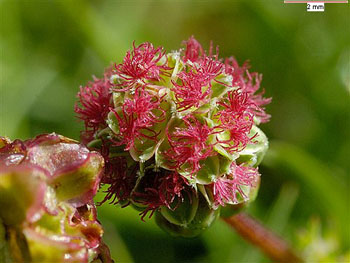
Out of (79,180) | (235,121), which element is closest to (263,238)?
(235,121)

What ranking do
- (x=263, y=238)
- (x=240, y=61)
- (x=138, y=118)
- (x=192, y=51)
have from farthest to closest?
(x=240, y=61), (x=263, y=238), (x=192, y=51), (x=138, y=118)

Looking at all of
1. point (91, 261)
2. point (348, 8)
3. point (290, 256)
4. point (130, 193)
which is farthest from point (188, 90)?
point (348, 8)

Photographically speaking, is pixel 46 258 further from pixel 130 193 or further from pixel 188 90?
pixel 188 90

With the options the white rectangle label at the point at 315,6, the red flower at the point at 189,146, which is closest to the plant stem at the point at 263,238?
the red flower at the point at 189,146

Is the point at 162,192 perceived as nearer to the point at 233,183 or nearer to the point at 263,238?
the point at 233,183

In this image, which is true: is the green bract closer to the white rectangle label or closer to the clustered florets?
the clustered florets

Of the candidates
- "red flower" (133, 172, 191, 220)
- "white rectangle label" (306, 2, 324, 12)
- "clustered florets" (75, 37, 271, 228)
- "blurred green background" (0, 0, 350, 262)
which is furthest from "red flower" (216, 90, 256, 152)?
"white rectangle label" (306, 2, 324, 12)

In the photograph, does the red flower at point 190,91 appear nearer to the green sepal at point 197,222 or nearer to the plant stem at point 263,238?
the green sepal at point 197,222
